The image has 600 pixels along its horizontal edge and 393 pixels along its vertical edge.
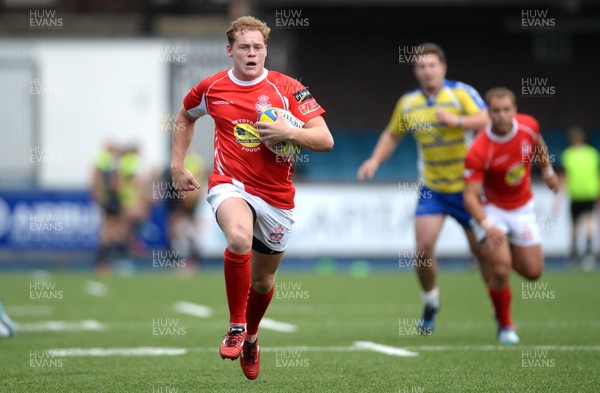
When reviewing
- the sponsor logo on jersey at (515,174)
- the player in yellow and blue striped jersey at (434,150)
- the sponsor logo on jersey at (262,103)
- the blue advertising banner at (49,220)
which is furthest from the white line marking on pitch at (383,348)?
the blue advertising banner at (49,220)

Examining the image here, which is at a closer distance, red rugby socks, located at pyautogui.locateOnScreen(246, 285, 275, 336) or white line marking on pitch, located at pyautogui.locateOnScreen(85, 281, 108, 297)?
red rugby socks, located at pyautogui.locateOnScreen(246, 285, 275, 336)

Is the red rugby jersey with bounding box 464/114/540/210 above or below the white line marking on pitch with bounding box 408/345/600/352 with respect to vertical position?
above

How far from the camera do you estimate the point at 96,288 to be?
17.2 meters

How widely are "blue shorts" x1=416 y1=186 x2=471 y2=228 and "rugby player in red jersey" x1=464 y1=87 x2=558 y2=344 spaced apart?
1.12 feet

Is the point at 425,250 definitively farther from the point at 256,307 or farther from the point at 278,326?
the point at 256,307

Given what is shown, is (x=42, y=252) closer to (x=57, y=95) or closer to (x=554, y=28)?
(x=57, y=95)

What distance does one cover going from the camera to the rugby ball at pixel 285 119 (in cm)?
723

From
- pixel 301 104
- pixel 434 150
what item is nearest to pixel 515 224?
pixel 434 150

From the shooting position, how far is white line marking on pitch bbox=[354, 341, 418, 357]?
8875 mm

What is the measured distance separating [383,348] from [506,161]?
2.00 m

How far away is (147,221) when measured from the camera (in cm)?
2306

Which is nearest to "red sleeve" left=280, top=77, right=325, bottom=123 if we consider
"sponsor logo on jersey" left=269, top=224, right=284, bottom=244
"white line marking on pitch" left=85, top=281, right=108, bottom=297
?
"sponsor logo on jersey" left=269, top=224, right=284, bottom=244

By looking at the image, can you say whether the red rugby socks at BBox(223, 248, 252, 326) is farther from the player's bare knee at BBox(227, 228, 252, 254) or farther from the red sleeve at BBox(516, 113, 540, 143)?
the red sleeve at BBox(516, 113, 540, 143)

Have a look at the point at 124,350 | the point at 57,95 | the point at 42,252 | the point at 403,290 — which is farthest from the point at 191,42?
the point at 124,350
